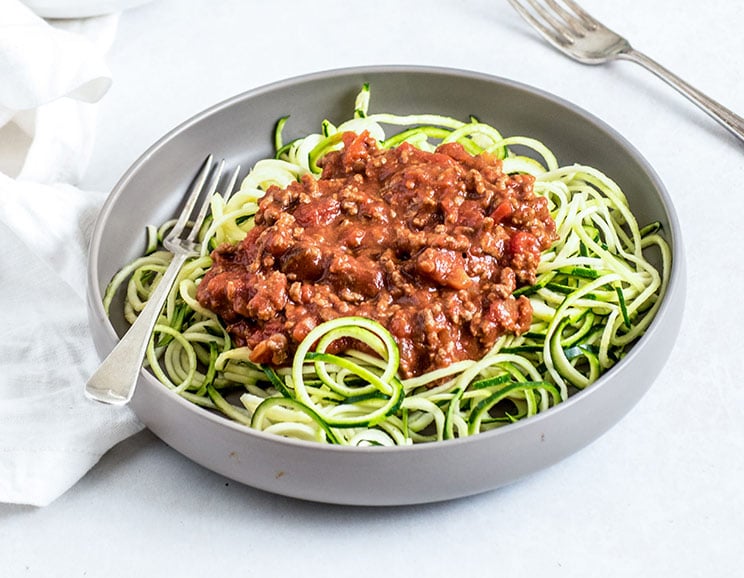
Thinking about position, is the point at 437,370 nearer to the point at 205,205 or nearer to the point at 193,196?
the point at 205,205

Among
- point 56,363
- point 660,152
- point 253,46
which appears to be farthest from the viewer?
point 253,46

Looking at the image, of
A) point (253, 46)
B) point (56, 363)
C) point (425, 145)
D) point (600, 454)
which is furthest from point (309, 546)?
point (253, 46)

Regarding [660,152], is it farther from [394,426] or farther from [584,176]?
[394,426]

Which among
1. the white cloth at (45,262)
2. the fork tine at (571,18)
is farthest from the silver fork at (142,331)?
the fork tine at (571,18)

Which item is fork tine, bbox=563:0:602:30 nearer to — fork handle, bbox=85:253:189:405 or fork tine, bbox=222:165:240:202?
fork tine, bbox=222:165:240:202

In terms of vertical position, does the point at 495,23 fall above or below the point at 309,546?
above

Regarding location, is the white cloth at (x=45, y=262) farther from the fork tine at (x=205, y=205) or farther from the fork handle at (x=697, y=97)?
the fork handle at (x=697, y=97)

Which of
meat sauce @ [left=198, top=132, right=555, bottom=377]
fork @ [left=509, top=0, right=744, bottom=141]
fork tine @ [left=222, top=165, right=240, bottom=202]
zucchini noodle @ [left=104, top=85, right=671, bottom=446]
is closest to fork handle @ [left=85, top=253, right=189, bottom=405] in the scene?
zucchini noodle @ [left=104, top=85, right=671, bottom=446]
